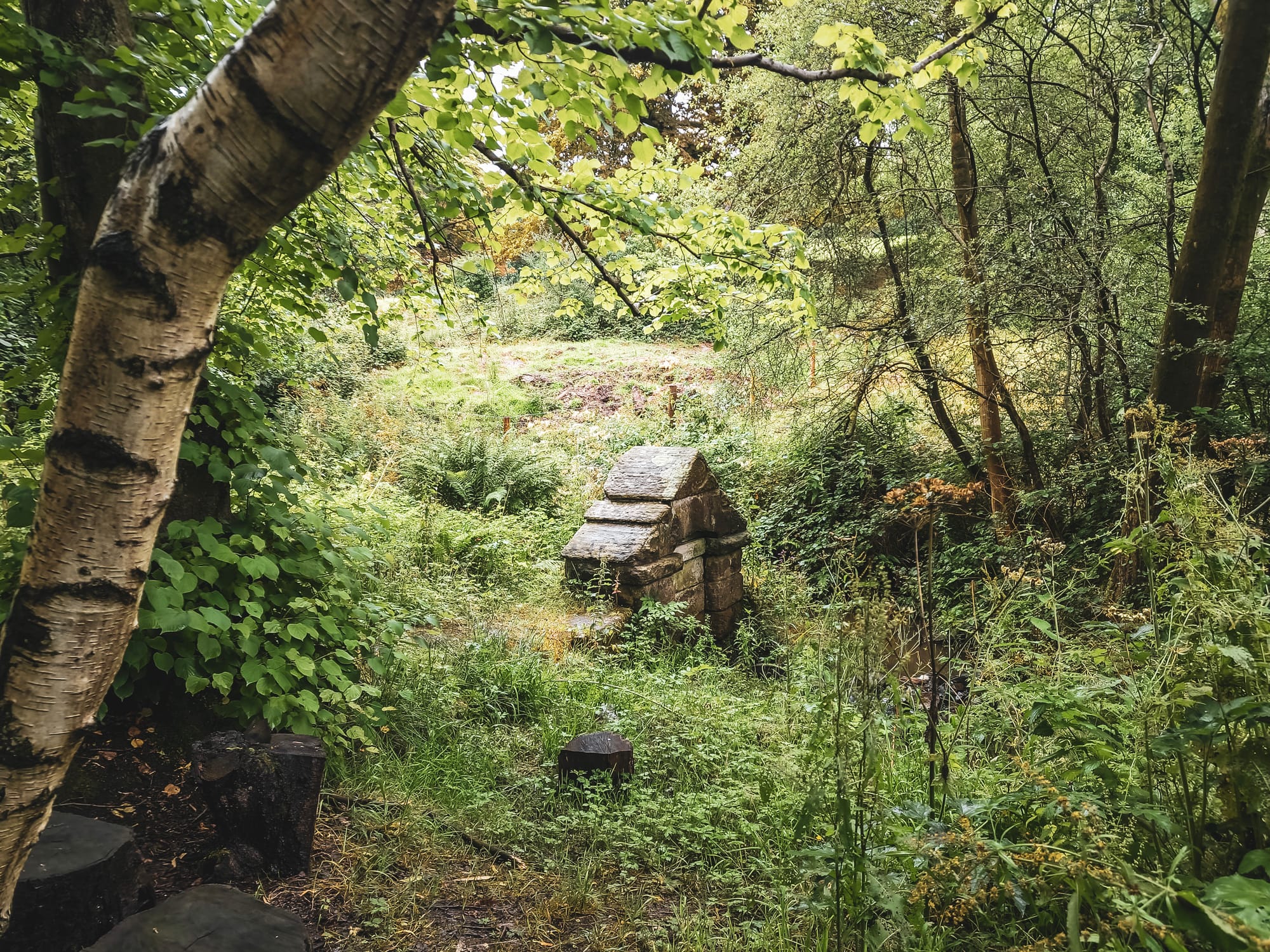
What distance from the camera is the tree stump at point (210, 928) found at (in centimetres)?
182

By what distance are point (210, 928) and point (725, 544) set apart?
18.7ft

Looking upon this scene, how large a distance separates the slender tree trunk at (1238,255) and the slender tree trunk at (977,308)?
5.13 feet

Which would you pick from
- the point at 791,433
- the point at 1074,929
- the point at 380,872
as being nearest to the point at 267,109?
the point at 1074,929

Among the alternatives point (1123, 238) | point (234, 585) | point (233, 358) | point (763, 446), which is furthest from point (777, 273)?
point (763, 446)

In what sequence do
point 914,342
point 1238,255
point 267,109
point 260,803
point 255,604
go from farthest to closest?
1. point 914,342
2. point 1238,255
3. point 255,604
4. point 260,803
5. point 267,109

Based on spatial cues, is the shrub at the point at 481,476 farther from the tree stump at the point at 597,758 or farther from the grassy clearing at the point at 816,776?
the tree stump at the point at 597,758

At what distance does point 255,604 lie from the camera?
9.14 feet

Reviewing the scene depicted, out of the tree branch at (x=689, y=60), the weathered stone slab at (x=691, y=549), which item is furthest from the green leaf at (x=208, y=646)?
the weathered stone slab at (x=691, y=549)

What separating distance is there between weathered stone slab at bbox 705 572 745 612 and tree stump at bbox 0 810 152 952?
5387 mm

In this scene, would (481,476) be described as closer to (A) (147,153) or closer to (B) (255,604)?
(B) (255,604)

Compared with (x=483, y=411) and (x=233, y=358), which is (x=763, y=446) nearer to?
(x=483, y=411)

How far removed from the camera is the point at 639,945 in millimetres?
2432

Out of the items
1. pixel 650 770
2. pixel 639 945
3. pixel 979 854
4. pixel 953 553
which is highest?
pixel 953 553

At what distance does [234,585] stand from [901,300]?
653 cm
